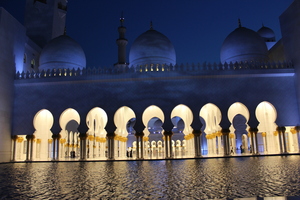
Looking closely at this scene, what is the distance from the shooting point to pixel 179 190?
305cm

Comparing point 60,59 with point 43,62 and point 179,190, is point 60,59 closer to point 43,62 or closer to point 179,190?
point 43,62

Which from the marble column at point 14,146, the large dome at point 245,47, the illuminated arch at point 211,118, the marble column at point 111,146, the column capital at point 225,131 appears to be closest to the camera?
the column capital at point 225,131

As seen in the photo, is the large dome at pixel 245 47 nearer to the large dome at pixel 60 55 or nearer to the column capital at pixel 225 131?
the column capital at pixel 225 131

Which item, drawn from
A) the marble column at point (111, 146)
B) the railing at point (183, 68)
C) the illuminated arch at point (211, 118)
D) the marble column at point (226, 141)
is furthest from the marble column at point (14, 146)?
the illuminated arch at point (211, 118)

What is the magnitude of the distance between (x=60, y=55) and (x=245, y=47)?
881 centimetres

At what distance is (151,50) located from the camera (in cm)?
1448

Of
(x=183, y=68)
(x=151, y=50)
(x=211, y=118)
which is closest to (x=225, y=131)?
(x=183, y=68)

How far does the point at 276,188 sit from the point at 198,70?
937cm

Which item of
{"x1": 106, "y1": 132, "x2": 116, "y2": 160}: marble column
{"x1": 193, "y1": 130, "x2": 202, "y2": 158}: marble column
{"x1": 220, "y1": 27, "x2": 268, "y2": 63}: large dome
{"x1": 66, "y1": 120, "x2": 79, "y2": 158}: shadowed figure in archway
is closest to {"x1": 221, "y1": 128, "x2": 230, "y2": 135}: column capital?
{"x1": 193, "y1": 130, "x2": 202, "y2": 158}: marble column

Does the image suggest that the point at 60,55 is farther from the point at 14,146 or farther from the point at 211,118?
the point at 211,118

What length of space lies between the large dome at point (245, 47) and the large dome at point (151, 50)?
2.89 metres

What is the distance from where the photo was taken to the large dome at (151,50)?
570 inches

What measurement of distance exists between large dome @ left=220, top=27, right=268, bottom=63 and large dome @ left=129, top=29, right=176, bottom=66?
289 cm

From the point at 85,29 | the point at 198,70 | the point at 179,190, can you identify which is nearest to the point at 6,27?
the point at 198,70
